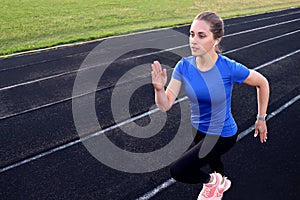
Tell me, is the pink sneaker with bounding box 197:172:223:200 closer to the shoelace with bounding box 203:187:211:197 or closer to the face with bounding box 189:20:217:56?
the shoelace with bounding box 203:187:211:197

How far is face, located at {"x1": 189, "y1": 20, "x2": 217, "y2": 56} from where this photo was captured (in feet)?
9.75

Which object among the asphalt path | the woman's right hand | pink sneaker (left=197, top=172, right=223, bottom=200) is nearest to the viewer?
the woman's right hand

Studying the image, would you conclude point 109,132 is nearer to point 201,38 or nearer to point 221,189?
point 221,189

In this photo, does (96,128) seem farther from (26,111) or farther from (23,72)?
(23,72)

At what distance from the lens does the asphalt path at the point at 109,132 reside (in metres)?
4.30

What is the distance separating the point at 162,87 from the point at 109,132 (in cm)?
312

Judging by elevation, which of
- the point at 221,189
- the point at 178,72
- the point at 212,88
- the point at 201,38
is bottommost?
the point at 221,189

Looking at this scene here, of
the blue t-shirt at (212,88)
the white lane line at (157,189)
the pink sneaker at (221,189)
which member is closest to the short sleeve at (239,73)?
the blue t-shirt at (212,88)

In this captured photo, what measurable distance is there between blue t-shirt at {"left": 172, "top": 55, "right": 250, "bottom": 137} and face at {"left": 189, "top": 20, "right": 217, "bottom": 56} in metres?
0.18

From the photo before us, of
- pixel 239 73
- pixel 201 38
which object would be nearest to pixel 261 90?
pixel 239 73

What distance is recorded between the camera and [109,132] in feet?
19.2

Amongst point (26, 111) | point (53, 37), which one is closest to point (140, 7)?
point (53, 37)

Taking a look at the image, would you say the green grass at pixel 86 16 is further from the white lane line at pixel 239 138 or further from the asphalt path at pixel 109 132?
the white lane line at pixel 239 138

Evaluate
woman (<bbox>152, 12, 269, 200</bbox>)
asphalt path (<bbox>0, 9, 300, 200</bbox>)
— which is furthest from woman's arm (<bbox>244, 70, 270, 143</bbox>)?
asphalt path (<bbox>0, 9, 300, 200</bbox>)
